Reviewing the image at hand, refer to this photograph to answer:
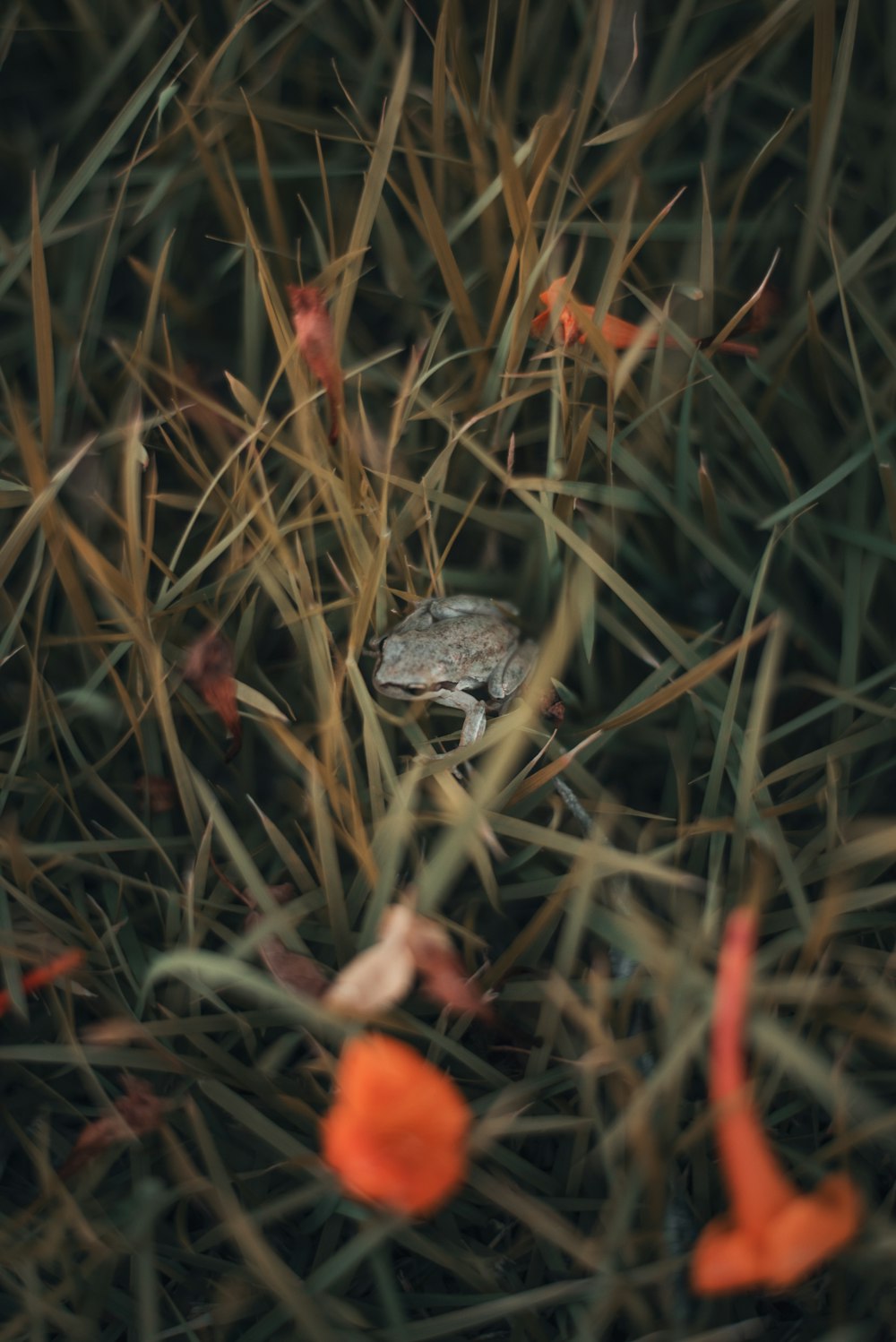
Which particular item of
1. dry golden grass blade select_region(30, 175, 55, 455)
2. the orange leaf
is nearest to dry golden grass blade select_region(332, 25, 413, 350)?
the orange leaf

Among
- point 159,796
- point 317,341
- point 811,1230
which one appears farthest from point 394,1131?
point 317,341

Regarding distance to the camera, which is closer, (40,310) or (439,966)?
(439,966)

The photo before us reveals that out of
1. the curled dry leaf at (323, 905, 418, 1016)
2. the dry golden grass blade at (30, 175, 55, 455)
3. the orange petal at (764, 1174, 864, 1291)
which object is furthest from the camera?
the dry golden grass blade at (30, 175, 55, 455)

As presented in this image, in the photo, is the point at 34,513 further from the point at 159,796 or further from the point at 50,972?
the point at 50,972

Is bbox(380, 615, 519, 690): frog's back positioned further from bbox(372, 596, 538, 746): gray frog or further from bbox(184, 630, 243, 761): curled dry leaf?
bbox(184, 630, 243, 761): curled dry leaf

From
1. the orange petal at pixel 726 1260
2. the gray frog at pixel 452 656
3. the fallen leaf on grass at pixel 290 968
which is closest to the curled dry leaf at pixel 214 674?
the gray frog at pixel 452 656

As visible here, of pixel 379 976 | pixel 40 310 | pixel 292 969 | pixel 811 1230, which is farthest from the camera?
pixel 40 310
